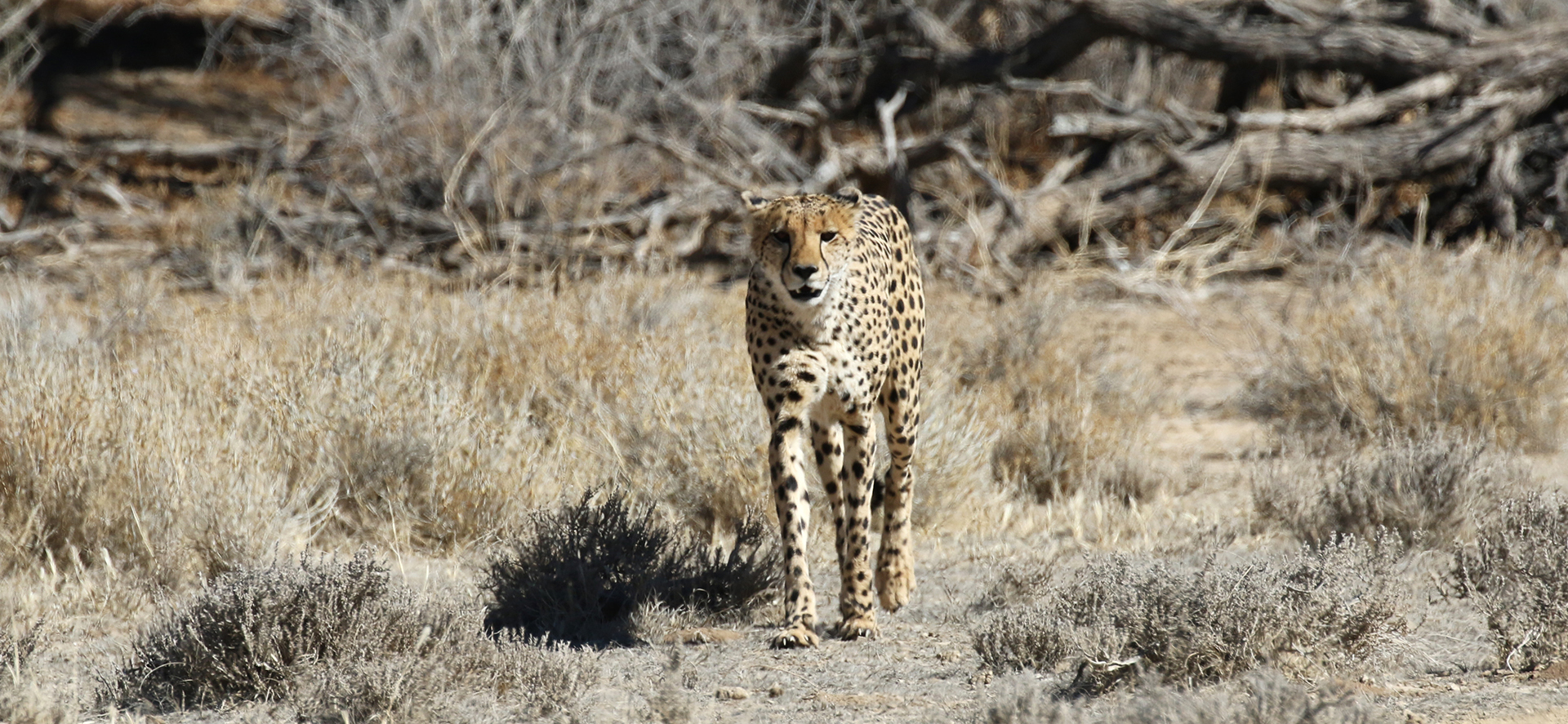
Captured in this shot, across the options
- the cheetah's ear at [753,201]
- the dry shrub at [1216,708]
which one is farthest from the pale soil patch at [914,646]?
the cheetah's ear at [753,201]

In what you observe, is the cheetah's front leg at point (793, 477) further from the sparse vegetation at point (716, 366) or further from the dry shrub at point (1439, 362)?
the dry shrub at point (1439, 362)

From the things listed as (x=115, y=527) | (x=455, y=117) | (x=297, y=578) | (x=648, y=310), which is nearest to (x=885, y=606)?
(x=297, y=578)

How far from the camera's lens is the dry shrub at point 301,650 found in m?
4.25

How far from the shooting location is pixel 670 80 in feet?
40.9

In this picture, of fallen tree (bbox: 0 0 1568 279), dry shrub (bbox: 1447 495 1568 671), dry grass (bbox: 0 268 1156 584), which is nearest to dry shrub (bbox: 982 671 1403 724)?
dry shrub (bbox: 1447 495 1568 671)

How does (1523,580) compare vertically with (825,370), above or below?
below

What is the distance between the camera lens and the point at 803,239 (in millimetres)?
4828

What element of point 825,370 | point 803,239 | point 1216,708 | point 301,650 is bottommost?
point 301,650

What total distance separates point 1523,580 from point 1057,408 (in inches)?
128

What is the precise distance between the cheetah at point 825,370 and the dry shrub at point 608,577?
0.45 m

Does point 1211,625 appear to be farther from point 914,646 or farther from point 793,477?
point 793,477

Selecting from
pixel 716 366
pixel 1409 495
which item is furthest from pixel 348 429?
pixel 1409 495

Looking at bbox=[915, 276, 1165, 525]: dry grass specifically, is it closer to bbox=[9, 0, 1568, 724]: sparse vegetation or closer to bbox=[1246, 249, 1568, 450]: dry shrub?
bbox=[9, 0, 1568, 724]: sparse vegetation

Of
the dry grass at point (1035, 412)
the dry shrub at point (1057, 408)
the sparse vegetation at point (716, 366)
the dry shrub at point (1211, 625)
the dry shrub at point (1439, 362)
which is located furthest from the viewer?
the dry shrub at point (1439, 362)
